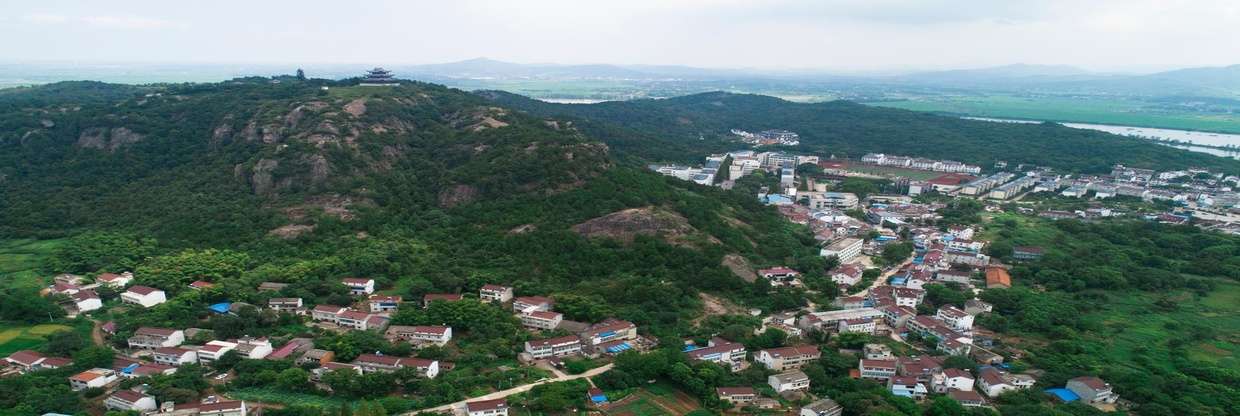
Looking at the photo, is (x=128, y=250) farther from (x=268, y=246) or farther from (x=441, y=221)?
(x=441, y=221)

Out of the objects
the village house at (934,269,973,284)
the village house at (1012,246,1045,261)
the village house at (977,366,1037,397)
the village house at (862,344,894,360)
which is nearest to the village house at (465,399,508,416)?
the village house at (862,344,894,360)

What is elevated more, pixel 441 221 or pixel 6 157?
pixel 6 157

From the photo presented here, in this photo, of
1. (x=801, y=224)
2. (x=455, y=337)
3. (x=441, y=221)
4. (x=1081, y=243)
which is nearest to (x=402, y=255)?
(x=441, y=221)

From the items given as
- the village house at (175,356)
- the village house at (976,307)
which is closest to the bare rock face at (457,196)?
the village house at (175,356)

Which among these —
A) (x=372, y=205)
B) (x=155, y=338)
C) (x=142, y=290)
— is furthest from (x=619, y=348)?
(x=372, y=205)

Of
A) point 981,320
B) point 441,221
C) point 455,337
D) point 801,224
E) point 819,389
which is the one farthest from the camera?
point 801,224

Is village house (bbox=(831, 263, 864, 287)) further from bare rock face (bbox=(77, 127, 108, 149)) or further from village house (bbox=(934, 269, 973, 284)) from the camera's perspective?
bare rock face (bbox=(77, 127, 108, 149))

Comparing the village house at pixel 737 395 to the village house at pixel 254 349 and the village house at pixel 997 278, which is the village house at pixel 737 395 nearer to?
the village house at pixel 254 349

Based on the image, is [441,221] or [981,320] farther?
[441,221]
